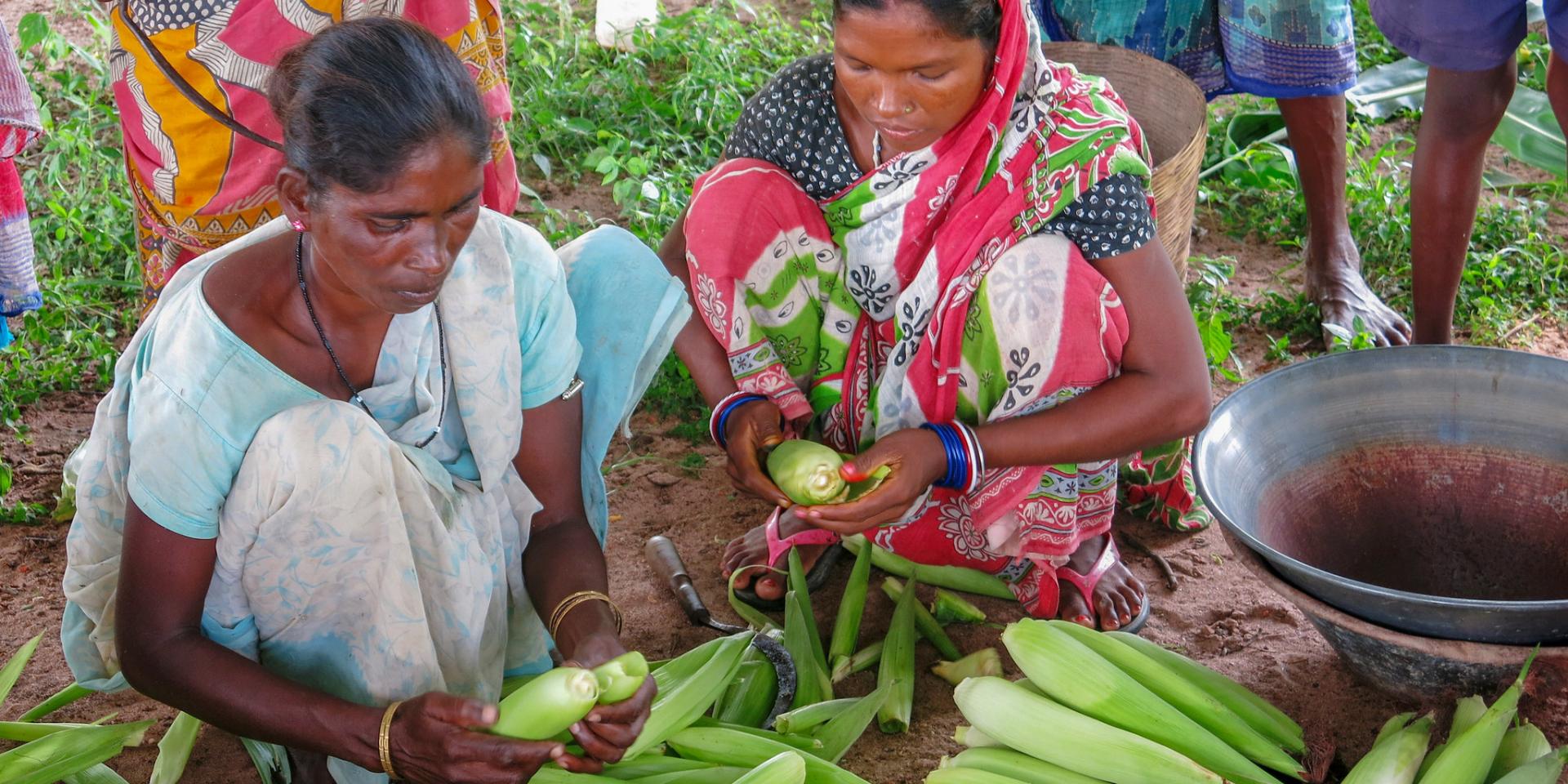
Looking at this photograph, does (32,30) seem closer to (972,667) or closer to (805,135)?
(805,135)

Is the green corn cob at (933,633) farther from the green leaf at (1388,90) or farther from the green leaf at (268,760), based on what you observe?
the green leaf at (1388,90)

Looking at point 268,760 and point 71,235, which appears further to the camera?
point 71,235

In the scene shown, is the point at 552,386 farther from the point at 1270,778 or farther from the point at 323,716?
the point at 1270,778

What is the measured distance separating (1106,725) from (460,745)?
1.01 meters

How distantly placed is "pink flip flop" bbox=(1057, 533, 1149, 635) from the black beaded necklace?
4.31ft

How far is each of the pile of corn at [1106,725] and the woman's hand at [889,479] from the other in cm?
32

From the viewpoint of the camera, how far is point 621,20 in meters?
5.31

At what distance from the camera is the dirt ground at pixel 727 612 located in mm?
2463

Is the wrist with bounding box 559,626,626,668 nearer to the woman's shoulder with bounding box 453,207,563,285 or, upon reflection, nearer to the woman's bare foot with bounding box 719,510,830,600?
the woman's shoulder with bounding box 453,207,563,285

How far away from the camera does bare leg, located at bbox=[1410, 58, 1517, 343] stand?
3.14 meters

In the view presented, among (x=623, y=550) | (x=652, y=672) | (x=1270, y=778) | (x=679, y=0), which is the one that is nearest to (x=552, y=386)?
(x=652, y=672)

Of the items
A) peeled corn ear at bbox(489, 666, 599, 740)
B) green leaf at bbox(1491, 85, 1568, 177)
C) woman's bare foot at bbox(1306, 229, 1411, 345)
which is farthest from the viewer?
green leaf at bbox(1491, 85, 1568, 177)

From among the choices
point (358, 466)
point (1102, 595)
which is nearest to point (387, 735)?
point (358, 466)

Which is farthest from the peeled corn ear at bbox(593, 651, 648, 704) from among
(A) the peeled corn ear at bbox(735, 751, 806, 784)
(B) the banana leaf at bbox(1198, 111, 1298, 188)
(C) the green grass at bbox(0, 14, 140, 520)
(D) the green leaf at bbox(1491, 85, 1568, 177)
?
(D) the green leaf at bbox(1491, 85, 1568, 177)
